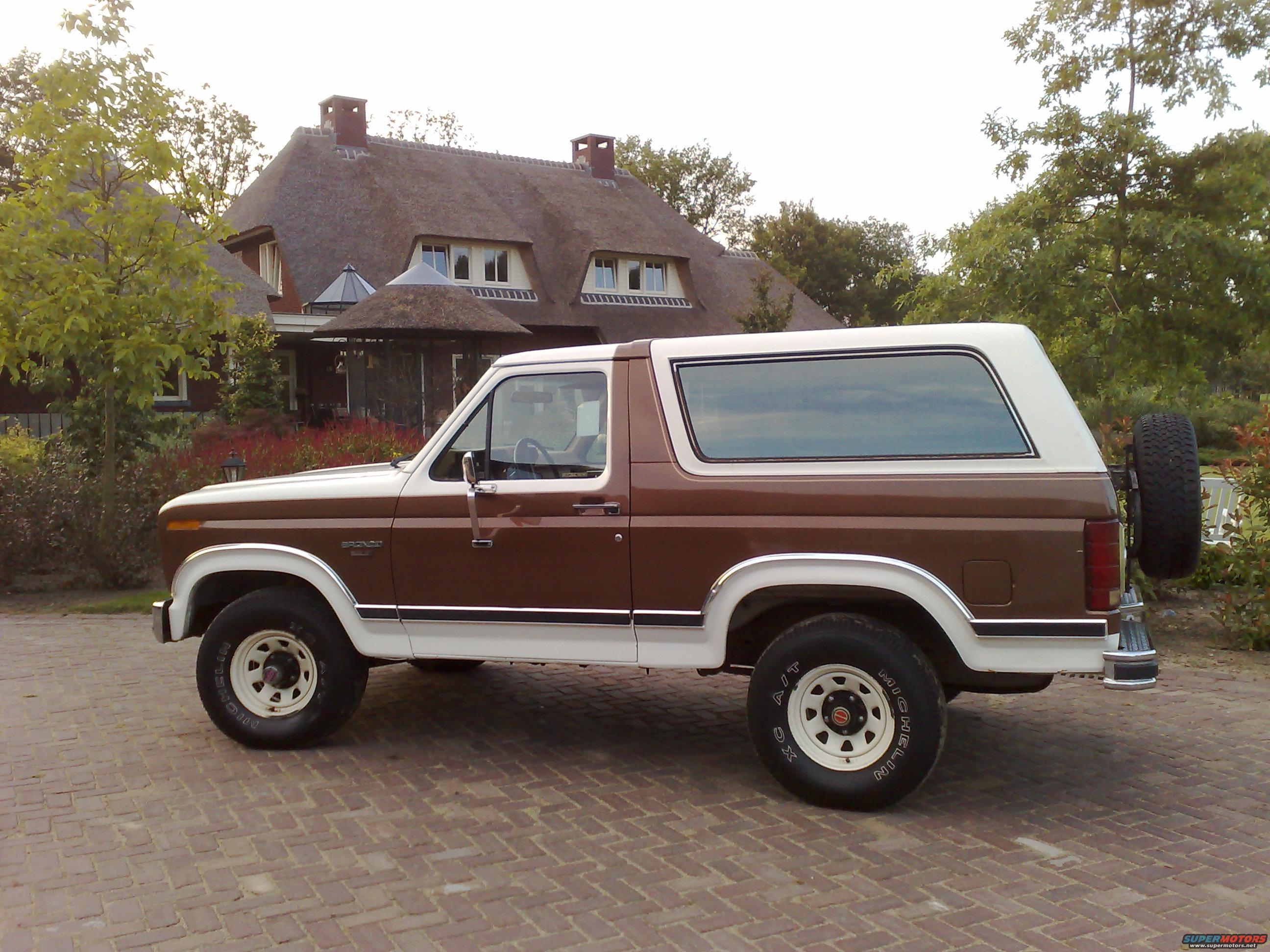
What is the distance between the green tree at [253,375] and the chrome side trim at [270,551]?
17194 millimetres

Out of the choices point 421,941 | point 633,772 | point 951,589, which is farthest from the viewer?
point 633,772

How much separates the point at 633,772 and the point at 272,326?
22.4m

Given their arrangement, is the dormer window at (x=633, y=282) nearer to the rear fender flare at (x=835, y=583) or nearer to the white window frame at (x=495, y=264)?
the white window frame at (x=495, y=264)

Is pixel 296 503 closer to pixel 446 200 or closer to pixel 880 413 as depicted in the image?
pixel 880 413

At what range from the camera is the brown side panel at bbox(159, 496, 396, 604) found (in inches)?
222

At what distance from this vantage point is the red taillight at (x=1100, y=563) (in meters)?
4.48

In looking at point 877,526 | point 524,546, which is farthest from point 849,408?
point 524,546

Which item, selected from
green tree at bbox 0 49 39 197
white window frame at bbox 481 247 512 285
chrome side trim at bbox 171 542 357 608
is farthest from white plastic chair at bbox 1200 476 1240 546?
green tree at bbox 0 49 39 197

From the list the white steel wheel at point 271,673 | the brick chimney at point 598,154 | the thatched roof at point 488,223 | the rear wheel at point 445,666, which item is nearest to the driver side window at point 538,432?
the white steel wheel at point 271,673

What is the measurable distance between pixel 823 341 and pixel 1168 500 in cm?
172

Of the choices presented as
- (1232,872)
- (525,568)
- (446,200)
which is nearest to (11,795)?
(525,568)

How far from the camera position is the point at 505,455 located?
5.54m

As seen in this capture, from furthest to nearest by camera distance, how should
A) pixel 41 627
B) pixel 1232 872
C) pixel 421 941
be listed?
pixel 41 627 → pixel 1232 872 → pixel 421 941

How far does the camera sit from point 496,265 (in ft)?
109
